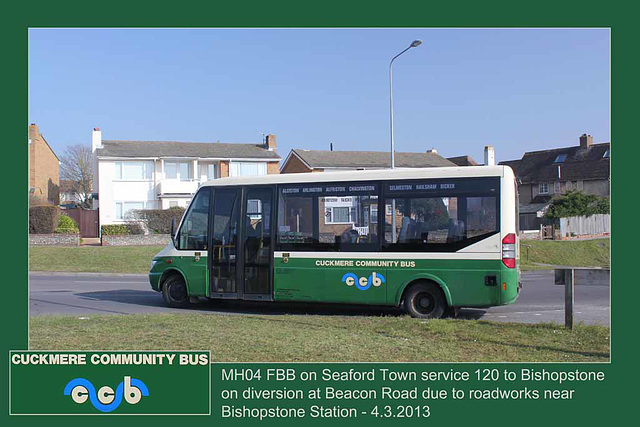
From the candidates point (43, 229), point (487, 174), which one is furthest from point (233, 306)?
point (43, 229)

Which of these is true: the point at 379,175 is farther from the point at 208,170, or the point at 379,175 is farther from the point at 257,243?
the point at 208,170

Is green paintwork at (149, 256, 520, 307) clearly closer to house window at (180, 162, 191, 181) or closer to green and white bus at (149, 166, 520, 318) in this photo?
green and white bus at (149, 166, 520, 318)

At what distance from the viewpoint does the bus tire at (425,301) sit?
11984 mm

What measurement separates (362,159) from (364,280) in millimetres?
41377

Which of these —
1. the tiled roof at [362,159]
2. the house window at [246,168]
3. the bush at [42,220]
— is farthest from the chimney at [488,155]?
the bush at [42,220]

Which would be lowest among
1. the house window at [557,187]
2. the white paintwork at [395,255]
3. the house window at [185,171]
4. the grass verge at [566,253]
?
the grass verge at [566,253]

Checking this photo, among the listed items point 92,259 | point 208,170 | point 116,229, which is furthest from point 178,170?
point 92,259

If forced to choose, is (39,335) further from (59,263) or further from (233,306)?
(59,263)

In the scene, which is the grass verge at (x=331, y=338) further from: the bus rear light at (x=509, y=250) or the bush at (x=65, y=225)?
the bush at (x=65, y=225)

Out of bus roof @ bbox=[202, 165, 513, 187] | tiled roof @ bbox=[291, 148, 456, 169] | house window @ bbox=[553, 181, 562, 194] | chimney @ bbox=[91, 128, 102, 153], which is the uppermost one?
chimney @ bbox=[91, 128, 102, 153]

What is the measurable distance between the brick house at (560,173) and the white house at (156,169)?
86.2ft

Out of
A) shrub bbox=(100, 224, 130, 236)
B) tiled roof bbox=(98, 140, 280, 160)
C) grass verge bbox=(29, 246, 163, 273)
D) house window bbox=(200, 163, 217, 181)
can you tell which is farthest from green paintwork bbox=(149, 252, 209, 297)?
house window bbox=(200, 163, 217, 181)

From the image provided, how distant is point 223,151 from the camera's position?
52344 mm

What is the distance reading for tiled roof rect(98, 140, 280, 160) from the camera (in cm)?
4925
